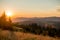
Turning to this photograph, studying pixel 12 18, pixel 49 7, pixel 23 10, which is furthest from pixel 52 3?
pixel 12 18

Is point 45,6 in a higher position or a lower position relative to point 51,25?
higher

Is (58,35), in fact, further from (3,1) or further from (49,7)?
(3,1)

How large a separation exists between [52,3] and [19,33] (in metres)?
0.48

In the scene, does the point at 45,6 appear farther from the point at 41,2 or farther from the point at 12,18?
the point at 12,18

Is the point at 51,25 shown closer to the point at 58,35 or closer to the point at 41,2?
the point at 58,35

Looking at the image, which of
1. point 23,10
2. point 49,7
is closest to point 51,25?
point 49,7

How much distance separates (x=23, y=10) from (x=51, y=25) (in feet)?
1.12

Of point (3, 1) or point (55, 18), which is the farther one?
point (3, 1)

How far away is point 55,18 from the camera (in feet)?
4.77

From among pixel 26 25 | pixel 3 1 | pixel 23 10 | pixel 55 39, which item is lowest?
pixel 55 39

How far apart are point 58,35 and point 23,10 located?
17.9 inches

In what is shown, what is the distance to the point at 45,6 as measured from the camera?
4.91 ft

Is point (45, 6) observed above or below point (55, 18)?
above

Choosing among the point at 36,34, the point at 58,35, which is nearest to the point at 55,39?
the point at 58,35
